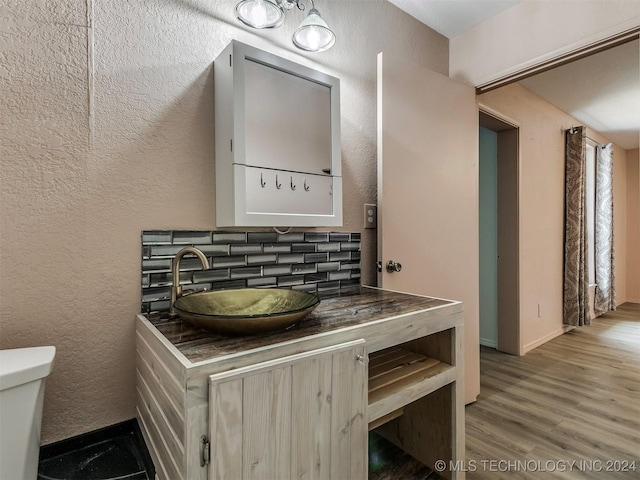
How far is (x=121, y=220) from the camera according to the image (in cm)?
115

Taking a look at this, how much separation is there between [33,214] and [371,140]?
153 cm

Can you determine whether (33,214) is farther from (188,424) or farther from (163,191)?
Result: (188,424)

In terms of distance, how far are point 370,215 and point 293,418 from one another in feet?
4.00

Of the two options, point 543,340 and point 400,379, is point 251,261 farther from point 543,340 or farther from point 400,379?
point 543,340

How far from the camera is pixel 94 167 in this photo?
110cm

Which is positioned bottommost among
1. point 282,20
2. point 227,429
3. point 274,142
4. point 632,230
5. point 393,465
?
point 393,465

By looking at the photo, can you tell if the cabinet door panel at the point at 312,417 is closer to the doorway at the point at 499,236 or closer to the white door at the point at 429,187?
the white door at the point at 429,187

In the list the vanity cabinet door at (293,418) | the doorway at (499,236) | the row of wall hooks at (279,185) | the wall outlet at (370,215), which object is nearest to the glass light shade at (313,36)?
the row of wall hooks at (279,185)

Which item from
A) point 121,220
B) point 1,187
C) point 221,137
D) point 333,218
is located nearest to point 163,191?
point 121,220

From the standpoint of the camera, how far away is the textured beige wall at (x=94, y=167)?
1.00 m

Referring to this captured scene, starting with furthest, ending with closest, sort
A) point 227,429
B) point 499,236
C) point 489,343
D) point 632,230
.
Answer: point 632,230
point 489,343
point 499,236
point 227,429

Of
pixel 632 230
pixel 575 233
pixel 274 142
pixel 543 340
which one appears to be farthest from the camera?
pixel 632 230

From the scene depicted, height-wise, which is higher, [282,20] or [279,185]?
[282,20]

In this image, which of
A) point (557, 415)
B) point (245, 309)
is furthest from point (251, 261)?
point (557, 415)
